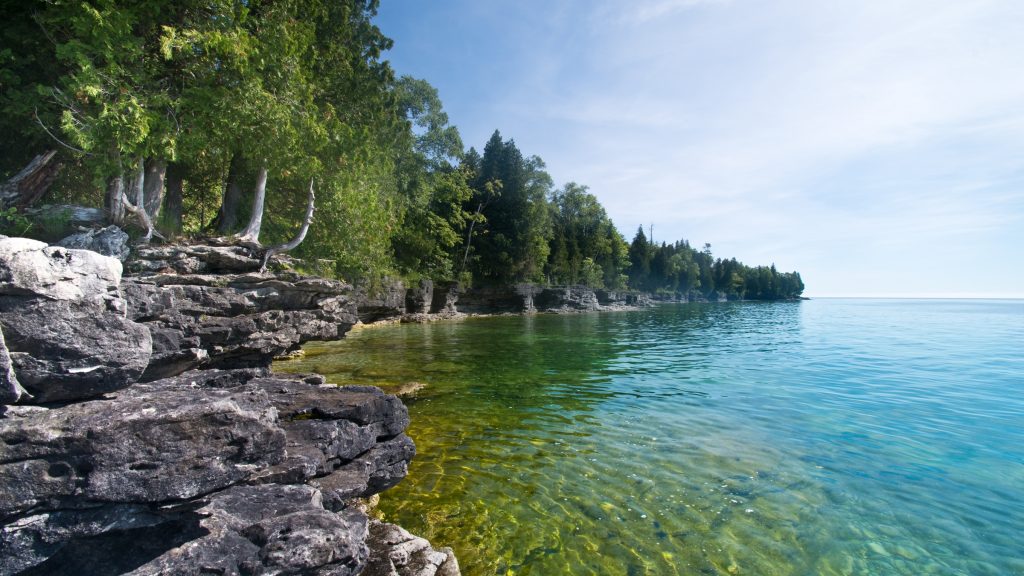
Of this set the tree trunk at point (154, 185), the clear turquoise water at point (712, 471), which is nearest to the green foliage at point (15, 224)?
the tree trunk at point (154, 185)

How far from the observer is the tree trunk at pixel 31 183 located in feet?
40.8

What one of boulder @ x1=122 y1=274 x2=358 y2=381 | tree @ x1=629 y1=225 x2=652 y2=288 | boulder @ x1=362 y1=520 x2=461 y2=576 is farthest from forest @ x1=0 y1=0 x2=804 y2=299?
tree @ x1=629 y1=225 x2=652 y2=288

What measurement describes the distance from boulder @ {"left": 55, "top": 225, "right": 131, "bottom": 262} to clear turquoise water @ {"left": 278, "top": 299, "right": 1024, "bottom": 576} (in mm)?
7173

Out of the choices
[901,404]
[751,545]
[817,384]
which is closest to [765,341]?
[817,384]

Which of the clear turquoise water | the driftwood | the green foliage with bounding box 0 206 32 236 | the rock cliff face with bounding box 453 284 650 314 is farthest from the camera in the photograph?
the rock cliff face with bounding box 453 284 650 314

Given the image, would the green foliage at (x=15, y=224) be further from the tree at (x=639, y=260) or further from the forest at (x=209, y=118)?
the tree at (x=639, y=260)

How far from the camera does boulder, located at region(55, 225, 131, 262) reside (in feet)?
35.4

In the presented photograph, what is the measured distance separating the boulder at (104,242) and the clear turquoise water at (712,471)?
23.5 feet

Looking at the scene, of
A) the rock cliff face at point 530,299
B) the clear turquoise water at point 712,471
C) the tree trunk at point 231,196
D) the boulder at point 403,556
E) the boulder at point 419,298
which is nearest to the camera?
the boulder at point 403,556

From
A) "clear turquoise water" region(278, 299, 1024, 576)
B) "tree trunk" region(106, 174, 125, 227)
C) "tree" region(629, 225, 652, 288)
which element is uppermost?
"tree" region(629, 225, 652, 288)

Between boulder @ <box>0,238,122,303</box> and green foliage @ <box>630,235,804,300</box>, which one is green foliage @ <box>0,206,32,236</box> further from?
green foliage @ <box>630,235,804,300</box>

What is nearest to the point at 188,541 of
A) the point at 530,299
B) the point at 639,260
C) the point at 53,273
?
the point at 53,273

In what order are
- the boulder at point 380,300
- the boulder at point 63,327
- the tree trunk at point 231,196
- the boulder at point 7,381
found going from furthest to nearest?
the boulder at point 380,300, the tree trunk at point 231,196, the boulder at point 63,327, the boulder at point 7,381

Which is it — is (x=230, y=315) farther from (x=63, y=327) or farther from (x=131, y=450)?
(x=131, y=450)
